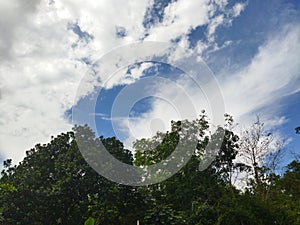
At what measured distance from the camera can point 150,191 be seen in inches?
550

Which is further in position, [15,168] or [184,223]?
[15,168]

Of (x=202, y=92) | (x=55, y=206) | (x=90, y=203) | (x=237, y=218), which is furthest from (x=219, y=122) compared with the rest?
(x=55, y=206)

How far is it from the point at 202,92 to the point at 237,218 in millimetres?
4961

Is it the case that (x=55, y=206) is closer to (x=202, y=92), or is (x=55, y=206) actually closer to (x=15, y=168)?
(x=15, y=168)

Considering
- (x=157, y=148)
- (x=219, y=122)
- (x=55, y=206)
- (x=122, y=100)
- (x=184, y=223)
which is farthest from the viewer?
(x=157, y=148)

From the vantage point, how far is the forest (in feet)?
36.2

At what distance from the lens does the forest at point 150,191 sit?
A: 1103 cm

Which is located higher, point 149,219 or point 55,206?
point 55,206

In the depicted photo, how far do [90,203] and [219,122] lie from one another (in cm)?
669

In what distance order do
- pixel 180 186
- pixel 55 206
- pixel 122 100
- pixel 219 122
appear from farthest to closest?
1. pixel 219 122
2. pixel 180 186
3. pixel 55 206
4. pixel 122 100

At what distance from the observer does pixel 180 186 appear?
12.9m

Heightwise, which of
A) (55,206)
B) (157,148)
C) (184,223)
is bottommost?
(184,223)

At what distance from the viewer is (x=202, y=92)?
8938 millimetres

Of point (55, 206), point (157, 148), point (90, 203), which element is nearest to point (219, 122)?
point (157, 148)
